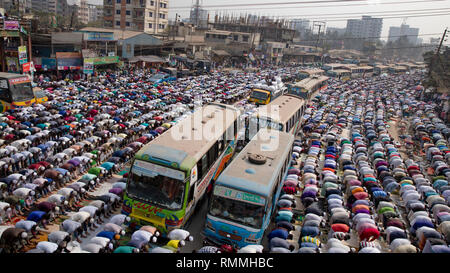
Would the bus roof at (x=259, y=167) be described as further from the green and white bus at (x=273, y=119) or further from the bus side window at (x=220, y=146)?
the green and white bus at (x=273, y=119)

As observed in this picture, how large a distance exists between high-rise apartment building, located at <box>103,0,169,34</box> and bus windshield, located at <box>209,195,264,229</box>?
60584 mm

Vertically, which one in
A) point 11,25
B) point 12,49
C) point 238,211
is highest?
point 11,25

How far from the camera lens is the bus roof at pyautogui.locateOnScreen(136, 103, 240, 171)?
10242 millimetres

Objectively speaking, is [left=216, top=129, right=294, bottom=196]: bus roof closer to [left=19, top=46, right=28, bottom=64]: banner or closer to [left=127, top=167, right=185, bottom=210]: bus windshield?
[left=127, top=167, right=185, bottom=210]: bus windshield

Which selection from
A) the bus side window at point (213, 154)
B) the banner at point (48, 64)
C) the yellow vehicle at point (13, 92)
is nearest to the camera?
the bus side window at point (213, 154)

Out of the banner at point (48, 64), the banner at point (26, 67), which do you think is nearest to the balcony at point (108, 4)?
the banner at point (48, 64)

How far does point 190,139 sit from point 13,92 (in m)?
15.6

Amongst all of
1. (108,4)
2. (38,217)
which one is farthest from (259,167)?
(108,4)

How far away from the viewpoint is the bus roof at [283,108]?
18.5 metres

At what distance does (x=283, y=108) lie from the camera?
20875 millimetres

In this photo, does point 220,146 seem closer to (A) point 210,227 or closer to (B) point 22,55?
(A) point 210,227

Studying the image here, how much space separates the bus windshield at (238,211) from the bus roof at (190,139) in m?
1.47

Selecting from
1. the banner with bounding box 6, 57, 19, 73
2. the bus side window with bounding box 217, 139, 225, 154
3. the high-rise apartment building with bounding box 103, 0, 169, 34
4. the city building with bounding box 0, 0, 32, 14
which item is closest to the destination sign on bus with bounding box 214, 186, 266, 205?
the bus side window with bounding box 217, 139, 225, 154

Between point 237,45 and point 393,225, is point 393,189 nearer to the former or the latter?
point 393,225
